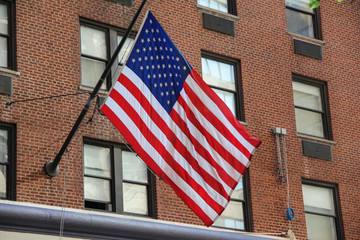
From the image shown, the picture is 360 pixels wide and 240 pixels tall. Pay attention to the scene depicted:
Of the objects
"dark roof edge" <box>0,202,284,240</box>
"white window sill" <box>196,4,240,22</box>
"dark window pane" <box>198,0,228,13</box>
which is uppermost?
"dark window pane" <box>198,0,228,13</box>

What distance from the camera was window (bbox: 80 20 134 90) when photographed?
1861cm

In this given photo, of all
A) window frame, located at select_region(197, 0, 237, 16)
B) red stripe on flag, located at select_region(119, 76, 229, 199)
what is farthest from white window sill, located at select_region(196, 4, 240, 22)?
red stripe on flag, located at select_region(119, 76, 229, 199)

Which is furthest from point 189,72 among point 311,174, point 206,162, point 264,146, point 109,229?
point 311,174

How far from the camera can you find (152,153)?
1361cm

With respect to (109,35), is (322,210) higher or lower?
lower

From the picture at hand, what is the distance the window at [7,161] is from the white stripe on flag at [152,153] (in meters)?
4.07

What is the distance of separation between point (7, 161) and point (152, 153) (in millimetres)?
4362

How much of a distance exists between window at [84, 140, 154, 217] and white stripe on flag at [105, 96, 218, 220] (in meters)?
4.30

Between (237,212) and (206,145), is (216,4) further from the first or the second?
(206,145)

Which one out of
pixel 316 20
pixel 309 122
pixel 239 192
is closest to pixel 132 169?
pixel 239 192

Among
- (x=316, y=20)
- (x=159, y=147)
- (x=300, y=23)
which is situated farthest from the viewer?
(x=316, y=20)

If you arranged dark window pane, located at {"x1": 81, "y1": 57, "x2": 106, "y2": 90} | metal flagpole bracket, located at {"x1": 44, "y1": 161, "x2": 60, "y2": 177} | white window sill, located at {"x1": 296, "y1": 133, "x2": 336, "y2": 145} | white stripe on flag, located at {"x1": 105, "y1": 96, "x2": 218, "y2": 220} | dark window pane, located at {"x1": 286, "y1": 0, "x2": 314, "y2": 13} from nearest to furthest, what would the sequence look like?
white stripe on flag, located at {"x1": 105, "y1": 96, "x2": 218, "y2": 220} → metal flagpole bracket, located at {"x1": 44, "y1": 161, "x2": 60, "y2": 177} → dark window pane, located at {"x1": 81, "y1": 57, "x2": 106, "y2": 90} → white window sill, located at {"x1": 296, "y1": 133, "x2": 336, "y2": 145} → dark window pane, located at {"x1": 286, "y1": 0, "x2": 314, "y2": 13}

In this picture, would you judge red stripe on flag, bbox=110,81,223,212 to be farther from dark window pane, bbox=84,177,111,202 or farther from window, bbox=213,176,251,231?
window, bbox=213,176,251,231

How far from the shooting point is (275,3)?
23094 millimetres
